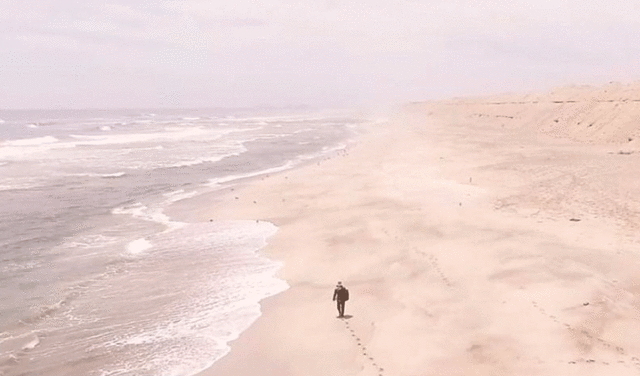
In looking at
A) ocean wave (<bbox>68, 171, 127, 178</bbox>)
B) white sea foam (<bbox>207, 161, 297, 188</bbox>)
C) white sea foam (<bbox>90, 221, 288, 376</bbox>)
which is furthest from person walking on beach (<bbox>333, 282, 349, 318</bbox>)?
ocean wave (<bbox>68, 171, 127, 178</bbox>)

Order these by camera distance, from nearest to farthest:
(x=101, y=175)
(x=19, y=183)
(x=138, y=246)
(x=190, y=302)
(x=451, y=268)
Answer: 1. (x=190, y=302)
2. (x=451, y=268)
3. (x=138, y=246)
4. (x=19, y=183)
5. (x=101, y=175)

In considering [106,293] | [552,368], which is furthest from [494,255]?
[106,293]

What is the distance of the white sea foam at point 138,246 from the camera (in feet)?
72.8

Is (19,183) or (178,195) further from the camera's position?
(19,183)

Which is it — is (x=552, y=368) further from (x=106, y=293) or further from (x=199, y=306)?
(x=106, y=293)

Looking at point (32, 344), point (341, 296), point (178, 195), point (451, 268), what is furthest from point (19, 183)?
point (451, 268)

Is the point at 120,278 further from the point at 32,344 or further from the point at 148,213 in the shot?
the point at 148,213

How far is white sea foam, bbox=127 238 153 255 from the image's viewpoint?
72.8 feet

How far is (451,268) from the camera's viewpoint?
18.2 metres

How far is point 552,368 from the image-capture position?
11656 mm

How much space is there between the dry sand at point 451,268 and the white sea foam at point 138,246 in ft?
15.8

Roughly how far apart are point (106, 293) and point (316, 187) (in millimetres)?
18951

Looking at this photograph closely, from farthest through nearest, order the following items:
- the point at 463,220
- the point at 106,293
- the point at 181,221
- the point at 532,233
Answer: the point at 181,221
the point at 463,220
the point at 532,233
the point at 106,293

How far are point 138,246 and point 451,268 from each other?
1379 centimetres
